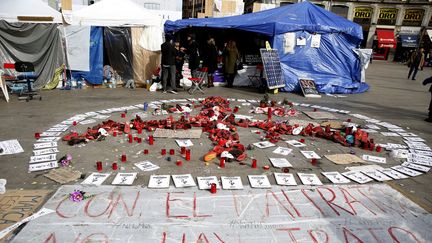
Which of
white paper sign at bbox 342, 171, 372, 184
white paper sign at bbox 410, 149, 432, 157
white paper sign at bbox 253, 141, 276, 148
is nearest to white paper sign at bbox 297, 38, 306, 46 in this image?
white paper sign at bbox 410, 149, 432, 157

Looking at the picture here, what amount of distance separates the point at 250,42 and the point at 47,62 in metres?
9.28

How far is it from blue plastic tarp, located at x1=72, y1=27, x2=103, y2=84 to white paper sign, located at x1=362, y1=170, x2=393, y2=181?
36.3 feet

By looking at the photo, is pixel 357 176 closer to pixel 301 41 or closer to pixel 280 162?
pixel 280 162

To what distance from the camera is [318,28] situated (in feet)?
A: 42.3

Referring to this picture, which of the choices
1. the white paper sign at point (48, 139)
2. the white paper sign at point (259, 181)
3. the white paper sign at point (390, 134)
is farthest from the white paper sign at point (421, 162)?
the white paper sign at point (48, 139)

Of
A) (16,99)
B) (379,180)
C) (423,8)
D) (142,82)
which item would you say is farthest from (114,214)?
(423,8)

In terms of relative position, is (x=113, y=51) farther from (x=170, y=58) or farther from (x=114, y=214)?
(x=114, y=214)

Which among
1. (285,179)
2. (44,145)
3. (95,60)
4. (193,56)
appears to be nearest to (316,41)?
(193,56)

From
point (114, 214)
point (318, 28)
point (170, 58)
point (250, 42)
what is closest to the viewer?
point (114, 214)

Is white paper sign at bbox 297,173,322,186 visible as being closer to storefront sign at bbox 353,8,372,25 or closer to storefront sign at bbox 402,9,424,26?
storefront sign at bbox 353,8,372,25

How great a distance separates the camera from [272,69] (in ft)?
40.7

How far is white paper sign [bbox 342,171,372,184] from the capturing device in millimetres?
5151

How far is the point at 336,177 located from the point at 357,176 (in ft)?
1.32

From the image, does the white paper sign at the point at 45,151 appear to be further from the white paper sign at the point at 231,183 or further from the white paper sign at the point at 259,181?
the white paper sign at the point at 259,181
